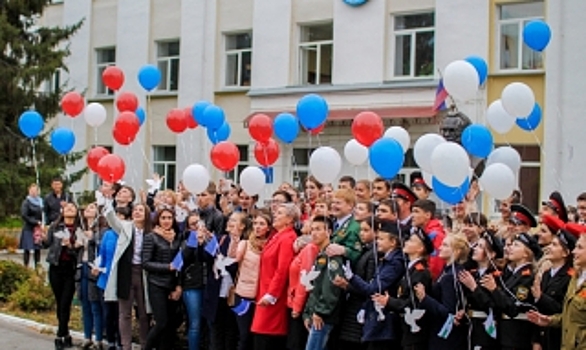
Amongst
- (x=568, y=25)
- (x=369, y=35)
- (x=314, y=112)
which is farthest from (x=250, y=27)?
(x=314, y=112)

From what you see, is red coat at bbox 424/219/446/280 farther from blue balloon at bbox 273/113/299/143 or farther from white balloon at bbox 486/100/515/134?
blue balloon at bbox 273/113/299/143

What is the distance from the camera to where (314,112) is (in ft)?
31.0

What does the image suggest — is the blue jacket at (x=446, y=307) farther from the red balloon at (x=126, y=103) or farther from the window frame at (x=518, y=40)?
the window frame at (x=518, y=40)

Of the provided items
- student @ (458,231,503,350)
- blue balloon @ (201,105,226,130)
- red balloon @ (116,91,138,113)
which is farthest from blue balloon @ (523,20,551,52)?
red balloon @ (116,91,138,113)

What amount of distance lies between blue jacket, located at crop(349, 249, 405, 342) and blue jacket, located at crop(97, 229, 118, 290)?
3195mm

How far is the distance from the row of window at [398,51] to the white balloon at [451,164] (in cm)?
1214

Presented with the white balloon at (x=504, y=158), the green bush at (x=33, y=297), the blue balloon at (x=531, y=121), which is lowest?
the green bush at (x=33, y=297)

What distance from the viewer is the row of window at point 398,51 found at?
58.9 feet

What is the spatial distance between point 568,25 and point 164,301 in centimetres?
1222

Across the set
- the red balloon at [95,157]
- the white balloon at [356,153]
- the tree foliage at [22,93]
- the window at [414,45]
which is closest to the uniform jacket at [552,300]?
the white balloon at [356,153]

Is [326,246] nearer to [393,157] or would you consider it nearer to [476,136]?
[393,157]

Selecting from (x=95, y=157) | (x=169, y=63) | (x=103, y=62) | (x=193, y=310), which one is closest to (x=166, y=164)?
(x=169, y=63)

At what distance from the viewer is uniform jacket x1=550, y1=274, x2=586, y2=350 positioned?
5.62 meters

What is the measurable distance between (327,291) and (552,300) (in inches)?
74.6
